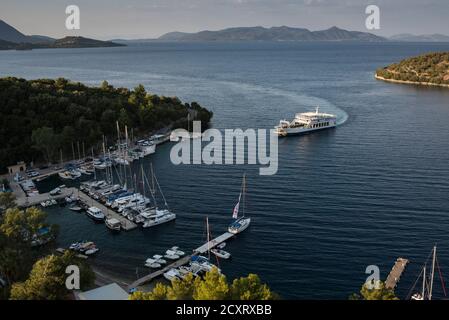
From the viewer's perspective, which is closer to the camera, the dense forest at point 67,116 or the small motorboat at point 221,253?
the small motorboat at point 221,253

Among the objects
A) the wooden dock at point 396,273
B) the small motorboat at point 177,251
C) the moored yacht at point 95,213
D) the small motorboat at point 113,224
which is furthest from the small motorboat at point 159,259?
the wooden dock at point 396,273

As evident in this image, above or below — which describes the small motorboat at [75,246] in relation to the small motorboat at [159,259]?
above

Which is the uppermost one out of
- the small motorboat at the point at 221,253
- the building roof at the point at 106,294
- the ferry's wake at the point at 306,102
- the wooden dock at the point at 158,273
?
the ferry's wake at the point at 306,102

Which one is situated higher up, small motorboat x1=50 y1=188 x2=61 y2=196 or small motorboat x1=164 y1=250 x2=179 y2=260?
small motorboat x1=50 y1=188 x2=61 y2=196

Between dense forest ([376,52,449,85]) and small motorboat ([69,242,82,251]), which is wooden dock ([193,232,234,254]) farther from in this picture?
dense forest ([376,52,449,85])

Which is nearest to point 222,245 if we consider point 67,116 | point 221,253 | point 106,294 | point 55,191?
point 221,253

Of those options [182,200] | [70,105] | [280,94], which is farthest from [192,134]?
[280,94]

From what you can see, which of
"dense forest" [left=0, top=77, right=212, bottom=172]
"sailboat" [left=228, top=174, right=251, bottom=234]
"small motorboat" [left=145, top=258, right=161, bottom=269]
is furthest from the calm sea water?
"dense forest" [left=0, top=77, right=212, bottom=172]

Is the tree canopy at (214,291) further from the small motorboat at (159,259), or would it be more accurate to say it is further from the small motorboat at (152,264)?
the small motorboat at (159,259)
